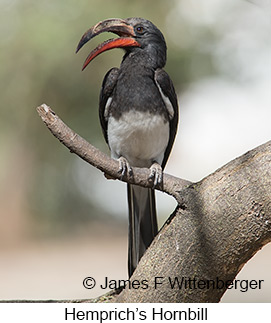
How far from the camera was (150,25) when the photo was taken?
3.12m

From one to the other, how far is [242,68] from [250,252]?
5.97 m

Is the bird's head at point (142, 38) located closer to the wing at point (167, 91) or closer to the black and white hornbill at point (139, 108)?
the black and white hornbill at point (139, 108)

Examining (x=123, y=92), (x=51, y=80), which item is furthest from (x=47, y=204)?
(x=123, y=92)

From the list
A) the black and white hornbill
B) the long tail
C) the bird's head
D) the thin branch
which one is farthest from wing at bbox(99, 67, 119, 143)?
the thin branch

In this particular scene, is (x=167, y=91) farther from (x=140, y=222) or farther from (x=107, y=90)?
(x=140, y=222)

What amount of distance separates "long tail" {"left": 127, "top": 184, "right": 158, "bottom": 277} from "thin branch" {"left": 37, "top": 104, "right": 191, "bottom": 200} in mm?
556

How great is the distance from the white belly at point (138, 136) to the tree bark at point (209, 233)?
0.78m

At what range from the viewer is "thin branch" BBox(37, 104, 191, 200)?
2.19 meters

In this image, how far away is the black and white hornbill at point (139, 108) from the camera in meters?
2.96

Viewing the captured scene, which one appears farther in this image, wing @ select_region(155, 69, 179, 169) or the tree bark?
wing @ select_region(155, 69, 179, 169)

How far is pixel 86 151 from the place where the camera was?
7.39 ft

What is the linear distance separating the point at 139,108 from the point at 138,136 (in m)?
0.17

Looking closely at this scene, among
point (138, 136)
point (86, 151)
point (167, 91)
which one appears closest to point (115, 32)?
point (167, 91)

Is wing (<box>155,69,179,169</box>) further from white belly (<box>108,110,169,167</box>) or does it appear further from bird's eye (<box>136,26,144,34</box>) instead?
bird's eye (<box>136,26,144,34</box>)
